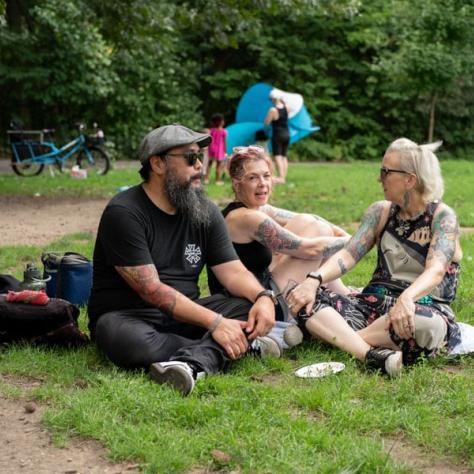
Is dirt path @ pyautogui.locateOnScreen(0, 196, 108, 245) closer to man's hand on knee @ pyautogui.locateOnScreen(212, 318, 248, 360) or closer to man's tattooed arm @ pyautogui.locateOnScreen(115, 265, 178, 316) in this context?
man's tattooed arm @ pyautogui.locateOnScreen(115, 265, 178, 316)

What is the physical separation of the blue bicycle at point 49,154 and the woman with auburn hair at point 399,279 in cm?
1383

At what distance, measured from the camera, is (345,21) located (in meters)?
29.1

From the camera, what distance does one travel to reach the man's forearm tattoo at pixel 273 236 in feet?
17.4

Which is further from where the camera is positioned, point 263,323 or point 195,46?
point 195,46

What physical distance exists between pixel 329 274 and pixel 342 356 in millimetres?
471

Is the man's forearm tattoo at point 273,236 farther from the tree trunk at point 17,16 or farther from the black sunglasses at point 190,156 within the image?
the tree trunk at point 17,16

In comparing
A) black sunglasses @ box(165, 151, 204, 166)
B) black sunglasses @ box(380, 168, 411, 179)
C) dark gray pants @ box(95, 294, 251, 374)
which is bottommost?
dark gray pants @ box(95, 294, 251, 374)

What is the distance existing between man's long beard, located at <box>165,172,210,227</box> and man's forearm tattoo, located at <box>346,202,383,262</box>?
0.94 metres

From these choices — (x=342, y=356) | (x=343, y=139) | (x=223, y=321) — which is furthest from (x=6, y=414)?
(x=343, y=139)

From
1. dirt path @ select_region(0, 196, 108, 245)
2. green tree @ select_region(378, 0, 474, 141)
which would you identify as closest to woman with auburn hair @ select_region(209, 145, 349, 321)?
dirt path @ select_region(0, 196, 108, 245)

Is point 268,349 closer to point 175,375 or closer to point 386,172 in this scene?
point 175,375

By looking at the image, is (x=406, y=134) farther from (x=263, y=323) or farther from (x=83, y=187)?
(x=263, y=323)

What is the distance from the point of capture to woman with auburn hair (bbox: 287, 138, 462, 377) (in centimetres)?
475

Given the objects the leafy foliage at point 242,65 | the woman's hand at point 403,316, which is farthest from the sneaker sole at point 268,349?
the leafy foliage at point 242,65
